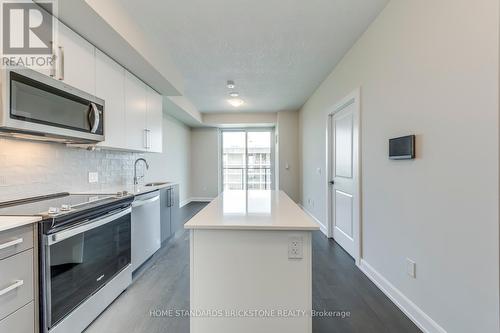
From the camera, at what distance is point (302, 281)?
1.40m

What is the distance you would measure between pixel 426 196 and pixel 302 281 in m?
1.10

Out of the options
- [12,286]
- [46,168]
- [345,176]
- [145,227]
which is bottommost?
[145,227]

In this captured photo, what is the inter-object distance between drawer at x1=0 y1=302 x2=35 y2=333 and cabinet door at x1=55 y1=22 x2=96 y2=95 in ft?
4.96

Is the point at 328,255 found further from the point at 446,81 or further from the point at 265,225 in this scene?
the point at 446,81

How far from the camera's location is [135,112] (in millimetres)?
2852

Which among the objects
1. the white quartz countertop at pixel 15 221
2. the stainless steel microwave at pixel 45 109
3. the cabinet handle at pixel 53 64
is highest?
the cabinet handle at pixel 53 64

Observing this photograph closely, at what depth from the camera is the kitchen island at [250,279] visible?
1.40 m

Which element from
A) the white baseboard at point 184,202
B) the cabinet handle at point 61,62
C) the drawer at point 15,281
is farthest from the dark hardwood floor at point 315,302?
the white baseboard at point 184,202

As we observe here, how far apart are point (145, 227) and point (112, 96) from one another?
1485mm

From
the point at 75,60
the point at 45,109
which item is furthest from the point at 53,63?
the point at 45,109

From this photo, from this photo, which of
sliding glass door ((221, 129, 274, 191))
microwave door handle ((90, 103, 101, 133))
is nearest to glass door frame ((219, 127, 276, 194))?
sliding glass door ((221, 129, 274, 191))

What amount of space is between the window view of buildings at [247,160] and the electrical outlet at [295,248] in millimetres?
5957

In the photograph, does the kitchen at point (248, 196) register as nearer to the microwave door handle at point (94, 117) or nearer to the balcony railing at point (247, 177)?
the microwave door handle at point (94, 117)

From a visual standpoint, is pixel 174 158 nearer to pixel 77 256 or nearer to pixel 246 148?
pixel 246 148
